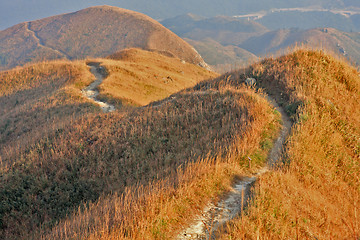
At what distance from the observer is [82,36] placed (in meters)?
138

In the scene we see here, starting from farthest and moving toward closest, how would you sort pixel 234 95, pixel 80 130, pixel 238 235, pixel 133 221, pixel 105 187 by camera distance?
pixel 80 130 < pixel 234 95 < pixel 105 187 < pixel 133 221 < pixel 238 235

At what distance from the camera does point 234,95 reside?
13.4 m

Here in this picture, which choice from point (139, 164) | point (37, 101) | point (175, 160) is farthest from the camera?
point (37, 101)

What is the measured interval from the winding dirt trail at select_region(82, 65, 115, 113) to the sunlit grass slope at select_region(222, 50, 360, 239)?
15.7 meters

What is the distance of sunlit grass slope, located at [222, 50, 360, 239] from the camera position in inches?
195

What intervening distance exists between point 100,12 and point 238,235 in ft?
528

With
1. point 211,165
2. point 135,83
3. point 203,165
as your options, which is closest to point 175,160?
point 211,165

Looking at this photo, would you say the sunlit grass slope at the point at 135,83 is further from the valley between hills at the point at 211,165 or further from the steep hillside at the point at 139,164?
the steep hillside at the point at 139,164

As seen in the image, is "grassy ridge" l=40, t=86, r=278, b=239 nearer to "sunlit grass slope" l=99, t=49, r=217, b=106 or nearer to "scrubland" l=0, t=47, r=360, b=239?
"scrubland" l=0, t=47, r=360, b=239

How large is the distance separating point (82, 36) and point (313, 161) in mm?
152674

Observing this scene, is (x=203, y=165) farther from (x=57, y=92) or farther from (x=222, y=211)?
(x=57, y=92)

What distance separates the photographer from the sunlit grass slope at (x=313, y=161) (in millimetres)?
4965

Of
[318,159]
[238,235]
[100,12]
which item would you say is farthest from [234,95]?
[100,12]

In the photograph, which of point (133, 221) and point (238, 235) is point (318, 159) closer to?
point (238, 235)
